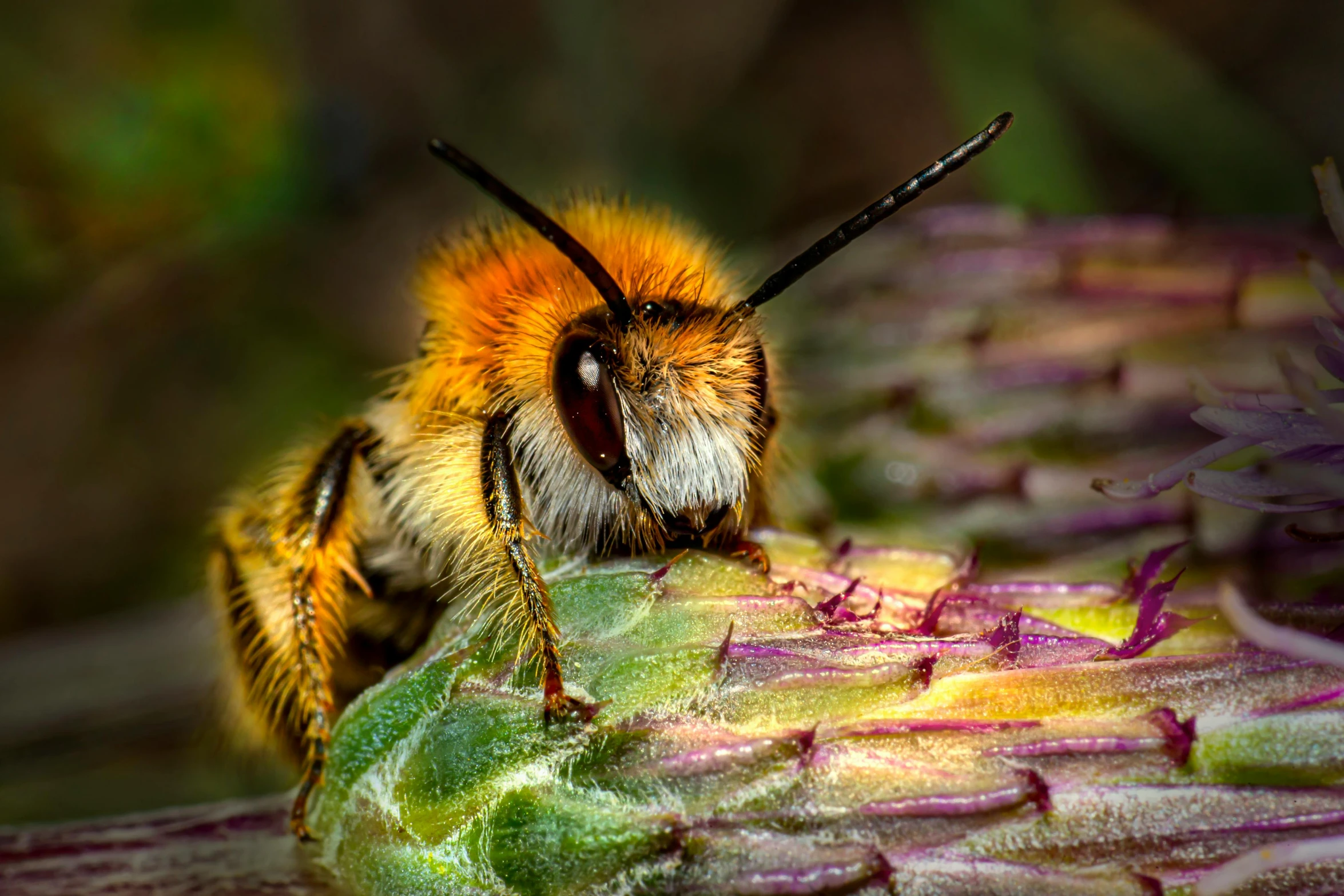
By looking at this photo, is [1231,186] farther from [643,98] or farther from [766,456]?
[766,456]

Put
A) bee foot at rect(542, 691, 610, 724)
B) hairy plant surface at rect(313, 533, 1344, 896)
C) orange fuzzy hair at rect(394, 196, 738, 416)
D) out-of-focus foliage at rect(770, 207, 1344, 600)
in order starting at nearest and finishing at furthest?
hairy plant surface at rect(313, 533, 1344, 896) → bee foot at rect(542, 691, 610, 724) → orange fuzzy hair at rect(394, 196, 738, 416) → out-of-focus foliage at rect(770, 207, 1344, 600)

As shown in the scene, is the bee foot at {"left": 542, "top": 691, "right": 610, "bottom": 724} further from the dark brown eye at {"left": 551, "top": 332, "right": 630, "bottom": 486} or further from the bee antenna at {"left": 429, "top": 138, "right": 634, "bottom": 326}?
the bee antenna at {"left": 429, "top": 138, "right": 634, "bottom": 326}

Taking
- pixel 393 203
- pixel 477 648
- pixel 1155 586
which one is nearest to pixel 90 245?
pixel 393 203

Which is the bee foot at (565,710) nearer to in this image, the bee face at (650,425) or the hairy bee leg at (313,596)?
the bee face at (650,425)

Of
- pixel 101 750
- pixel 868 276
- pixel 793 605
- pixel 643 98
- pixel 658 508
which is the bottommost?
pixel 101 750

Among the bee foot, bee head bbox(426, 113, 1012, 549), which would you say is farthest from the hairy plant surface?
bee head bbox(426, 113, 1012, 549)

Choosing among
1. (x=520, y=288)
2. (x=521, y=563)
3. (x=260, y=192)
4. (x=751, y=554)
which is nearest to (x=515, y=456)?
(x=521, y=563)
